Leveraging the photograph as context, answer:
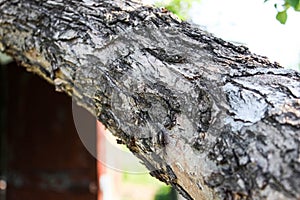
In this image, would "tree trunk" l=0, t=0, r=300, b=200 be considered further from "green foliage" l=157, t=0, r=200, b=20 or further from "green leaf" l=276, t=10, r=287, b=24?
"green foliage" l=157, t=0, r=200, b=20

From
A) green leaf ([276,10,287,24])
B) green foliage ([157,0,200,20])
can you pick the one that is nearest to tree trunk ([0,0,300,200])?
green leaf ([276,10,287,24])

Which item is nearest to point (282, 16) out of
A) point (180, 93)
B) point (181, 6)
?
point (180, 93)

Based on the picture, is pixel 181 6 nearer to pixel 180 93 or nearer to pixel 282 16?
pixel 282 16

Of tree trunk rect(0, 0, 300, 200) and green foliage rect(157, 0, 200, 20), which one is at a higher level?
green foliage rect(157, 0, 200, 20)

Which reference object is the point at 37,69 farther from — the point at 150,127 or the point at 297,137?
the point at 297,137

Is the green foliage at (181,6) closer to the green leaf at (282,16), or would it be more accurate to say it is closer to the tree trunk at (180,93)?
the tree trunk at (180,93)

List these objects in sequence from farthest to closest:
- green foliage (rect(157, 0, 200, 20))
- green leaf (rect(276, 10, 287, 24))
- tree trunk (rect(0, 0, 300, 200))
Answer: green foliage (rect(157, 0, 200, 20))
green leaf (rect(276, 10, 287, 24))
tree trunk (rect(0, 0, 300, 200))

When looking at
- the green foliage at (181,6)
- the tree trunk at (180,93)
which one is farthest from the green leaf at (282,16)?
the green foliage at (181,6)

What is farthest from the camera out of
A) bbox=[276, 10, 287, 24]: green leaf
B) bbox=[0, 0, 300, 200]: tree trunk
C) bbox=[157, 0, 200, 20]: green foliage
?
bbox=[157, 0, 200, 20]: green foliage
